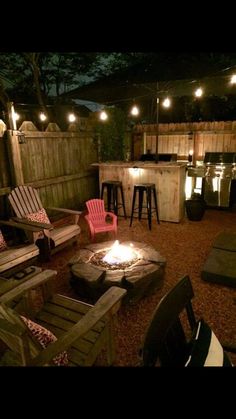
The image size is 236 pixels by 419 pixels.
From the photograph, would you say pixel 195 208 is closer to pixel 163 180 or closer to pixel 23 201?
pixel 163 180

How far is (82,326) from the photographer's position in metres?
1.99

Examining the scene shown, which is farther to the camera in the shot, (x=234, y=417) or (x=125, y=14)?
(x=234, y=417)

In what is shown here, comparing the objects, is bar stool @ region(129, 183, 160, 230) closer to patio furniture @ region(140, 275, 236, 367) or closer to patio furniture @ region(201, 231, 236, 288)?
patio furniture @ region(201, 231, 236, 288)

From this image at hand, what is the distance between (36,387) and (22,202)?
12.4ft

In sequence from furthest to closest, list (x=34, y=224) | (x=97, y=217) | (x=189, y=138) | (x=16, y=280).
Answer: (x=189, y=138) < (x=97, y=217) < (x=34, y=224) < (x=16, y=280)

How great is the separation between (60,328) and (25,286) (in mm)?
512

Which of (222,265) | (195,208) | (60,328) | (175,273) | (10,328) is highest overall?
(10,328)

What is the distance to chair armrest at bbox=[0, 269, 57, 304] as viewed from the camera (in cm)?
233

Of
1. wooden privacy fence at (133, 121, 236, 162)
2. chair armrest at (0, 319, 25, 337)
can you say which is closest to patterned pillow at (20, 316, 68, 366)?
chair armrest at (0, 319, 25, 337)

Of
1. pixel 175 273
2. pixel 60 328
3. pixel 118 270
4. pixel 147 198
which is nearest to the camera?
pixel 60 328

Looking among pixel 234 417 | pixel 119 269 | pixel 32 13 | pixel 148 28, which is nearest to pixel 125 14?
pixel 148 28

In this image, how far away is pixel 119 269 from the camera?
11.6ft

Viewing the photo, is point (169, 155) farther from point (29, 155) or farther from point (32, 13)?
point (32, 13)

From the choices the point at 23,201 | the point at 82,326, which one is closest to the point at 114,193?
the point at 23,201
